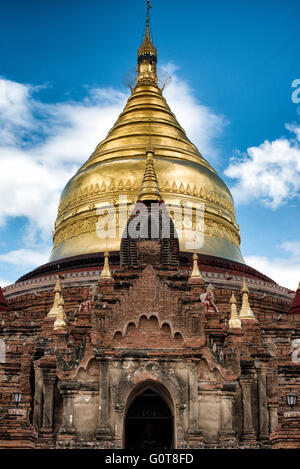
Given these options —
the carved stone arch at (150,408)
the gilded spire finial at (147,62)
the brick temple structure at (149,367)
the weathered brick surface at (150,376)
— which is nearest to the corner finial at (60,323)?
the brick temple structure at (149,367)

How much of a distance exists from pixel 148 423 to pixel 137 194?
57.1 feet

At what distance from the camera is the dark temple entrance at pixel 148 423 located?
26.7m

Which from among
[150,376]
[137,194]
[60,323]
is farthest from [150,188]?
[150,376]

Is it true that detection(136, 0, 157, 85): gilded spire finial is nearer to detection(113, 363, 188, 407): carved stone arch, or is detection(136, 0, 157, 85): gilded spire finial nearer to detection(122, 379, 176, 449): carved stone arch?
detection(122, 379, 176, 449): carved stone arch

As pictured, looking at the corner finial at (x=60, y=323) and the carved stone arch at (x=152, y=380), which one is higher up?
the corner finial at (x=60, y=323)

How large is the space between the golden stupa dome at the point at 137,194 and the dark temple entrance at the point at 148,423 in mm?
14449

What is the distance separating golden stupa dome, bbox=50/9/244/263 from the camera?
42.8m

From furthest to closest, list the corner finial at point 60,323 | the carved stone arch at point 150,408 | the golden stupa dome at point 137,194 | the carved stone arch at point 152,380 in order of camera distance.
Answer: the golden stupa dome at point 137,194 < the corner finial at point 60,323 < the carved stone arch at point 150,408 < the carved stone arch at point 152,380

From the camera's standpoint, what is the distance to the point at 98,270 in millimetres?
38344

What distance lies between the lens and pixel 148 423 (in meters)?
27.5

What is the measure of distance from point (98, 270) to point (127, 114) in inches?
579

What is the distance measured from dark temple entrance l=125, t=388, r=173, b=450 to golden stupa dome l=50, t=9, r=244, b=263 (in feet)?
47.4

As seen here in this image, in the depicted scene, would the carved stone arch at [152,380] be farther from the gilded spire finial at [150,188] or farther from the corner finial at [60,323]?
the gilded spire finial at [150,188]
